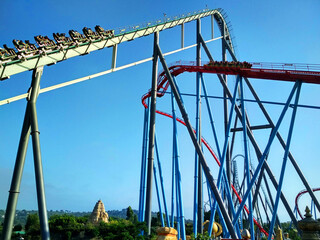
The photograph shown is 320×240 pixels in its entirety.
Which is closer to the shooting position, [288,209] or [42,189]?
[42,189]

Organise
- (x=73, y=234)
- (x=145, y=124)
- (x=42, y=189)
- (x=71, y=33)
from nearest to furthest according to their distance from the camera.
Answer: (x=42, y=189), (x=71, y=33), (x=145, y=124), (x=73, y=234)

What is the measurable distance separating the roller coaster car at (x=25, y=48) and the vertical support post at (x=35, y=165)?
60 centimetres

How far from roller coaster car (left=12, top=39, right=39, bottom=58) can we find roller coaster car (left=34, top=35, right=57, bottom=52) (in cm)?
22

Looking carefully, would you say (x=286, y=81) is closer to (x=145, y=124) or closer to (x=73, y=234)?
(x=145, y=124)

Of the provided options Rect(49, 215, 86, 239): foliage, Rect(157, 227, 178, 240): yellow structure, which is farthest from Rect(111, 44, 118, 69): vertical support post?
Rect(49, 215, 86, 239): foliage

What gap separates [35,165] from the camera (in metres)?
5.94

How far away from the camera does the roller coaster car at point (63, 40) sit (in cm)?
803

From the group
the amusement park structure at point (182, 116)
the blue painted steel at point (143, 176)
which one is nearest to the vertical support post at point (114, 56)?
the amusement park structure at point (182, 116)

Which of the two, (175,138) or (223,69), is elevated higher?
(223,69)

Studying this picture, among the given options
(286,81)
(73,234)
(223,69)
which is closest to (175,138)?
(223,69)

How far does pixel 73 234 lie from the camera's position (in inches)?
947

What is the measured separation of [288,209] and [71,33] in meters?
10.2

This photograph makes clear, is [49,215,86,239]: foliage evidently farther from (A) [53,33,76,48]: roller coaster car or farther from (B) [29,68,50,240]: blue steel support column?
(B) [29,68,50,240]: blue steel support column

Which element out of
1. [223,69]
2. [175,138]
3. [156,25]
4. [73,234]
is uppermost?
[156,25]
